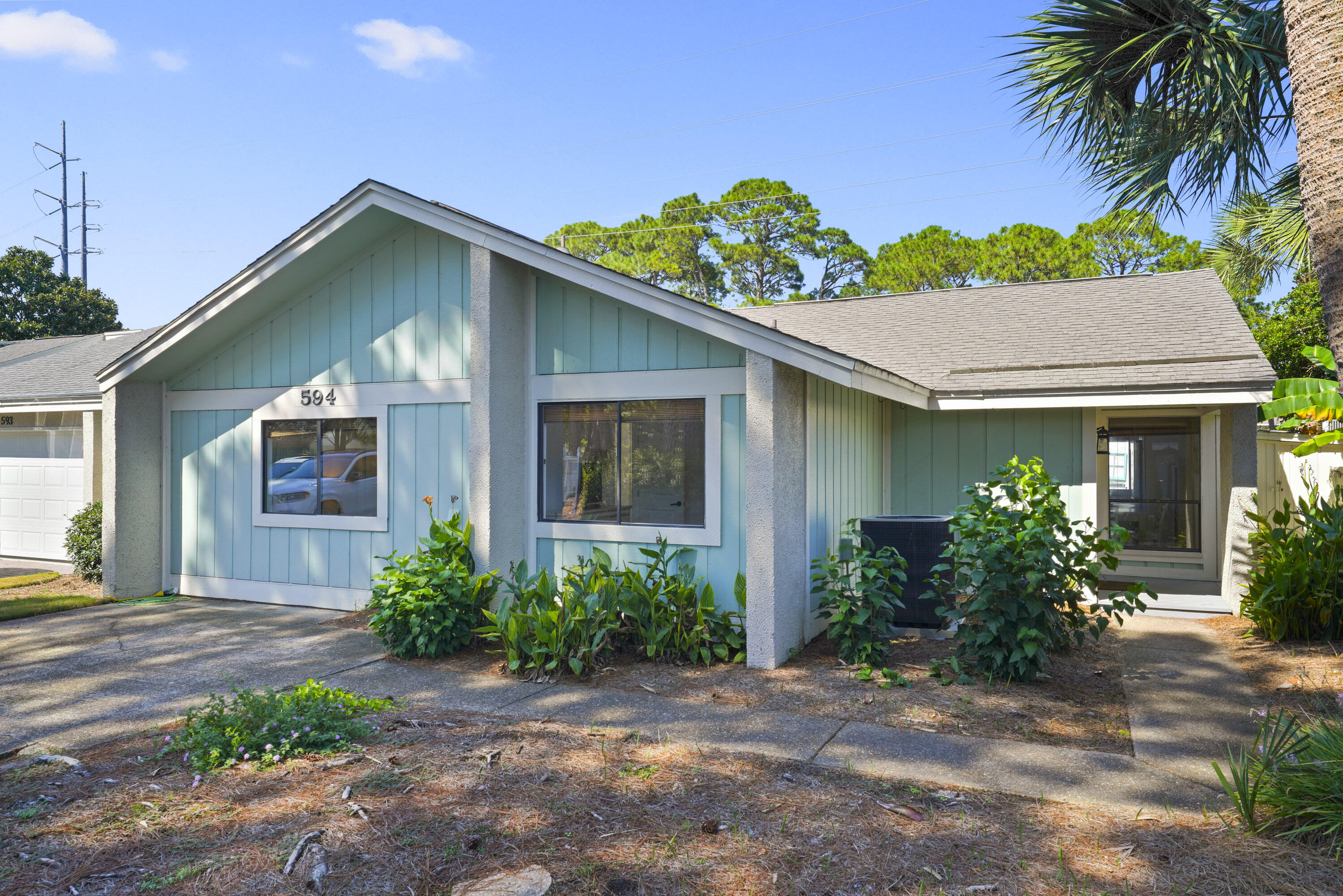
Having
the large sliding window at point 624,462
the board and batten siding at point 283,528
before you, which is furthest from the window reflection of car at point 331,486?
the large sliding window at point 624,462

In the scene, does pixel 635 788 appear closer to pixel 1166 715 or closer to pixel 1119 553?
pixel 1166 715

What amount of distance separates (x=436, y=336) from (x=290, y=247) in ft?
5.61

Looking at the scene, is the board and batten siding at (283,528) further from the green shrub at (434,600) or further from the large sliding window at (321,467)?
the green shrub at (434,600)

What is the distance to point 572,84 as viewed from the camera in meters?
25.8

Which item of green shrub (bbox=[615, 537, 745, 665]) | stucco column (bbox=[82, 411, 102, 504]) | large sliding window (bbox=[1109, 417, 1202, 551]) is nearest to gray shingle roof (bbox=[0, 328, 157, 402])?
stucco column (bbox=[82, 411, 102, 504])

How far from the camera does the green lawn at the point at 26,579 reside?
35.9 ft

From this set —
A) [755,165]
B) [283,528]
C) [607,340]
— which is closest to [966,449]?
[607,340]

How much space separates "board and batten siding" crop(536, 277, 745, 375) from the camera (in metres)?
7.30

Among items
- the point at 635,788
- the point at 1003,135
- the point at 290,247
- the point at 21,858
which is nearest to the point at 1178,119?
the point at 635,788

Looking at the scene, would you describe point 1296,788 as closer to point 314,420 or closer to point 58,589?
point 314,420

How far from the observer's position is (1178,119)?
8.45 meters

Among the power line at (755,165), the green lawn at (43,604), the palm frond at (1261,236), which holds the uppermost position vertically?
the power line at (755,165)

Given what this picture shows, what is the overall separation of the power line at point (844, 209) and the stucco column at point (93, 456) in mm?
16451

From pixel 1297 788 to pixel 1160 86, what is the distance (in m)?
6.88
